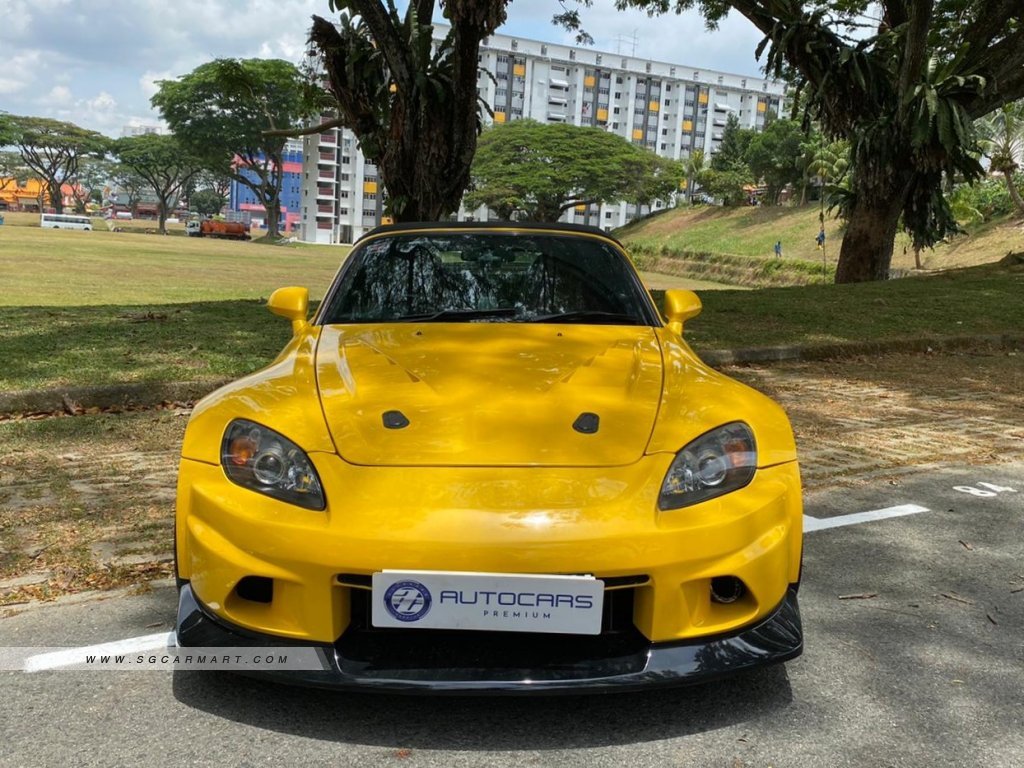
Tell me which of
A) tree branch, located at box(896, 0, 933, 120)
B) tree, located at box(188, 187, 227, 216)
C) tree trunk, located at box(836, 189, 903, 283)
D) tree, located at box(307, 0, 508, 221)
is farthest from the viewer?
tree, located at box(188, 187, 227, 216)

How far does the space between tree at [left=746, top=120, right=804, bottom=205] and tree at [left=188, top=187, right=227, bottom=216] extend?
9795cm

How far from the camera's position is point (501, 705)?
2275mm

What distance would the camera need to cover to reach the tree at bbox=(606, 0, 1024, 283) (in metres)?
13.3

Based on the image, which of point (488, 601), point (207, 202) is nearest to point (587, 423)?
point (488, 601)

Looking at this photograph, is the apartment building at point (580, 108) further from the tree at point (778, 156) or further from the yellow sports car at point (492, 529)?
the yellow sports car at point (492, 529)

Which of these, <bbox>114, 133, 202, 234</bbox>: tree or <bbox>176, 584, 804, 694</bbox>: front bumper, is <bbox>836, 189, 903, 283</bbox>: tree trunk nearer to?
<bbox>176, 584, 804, 694</bbox>: front bumper

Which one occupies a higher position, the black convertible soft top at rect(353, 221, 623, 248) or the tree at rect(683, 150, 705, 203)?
the tree at rect(683, 150, 705, 203)

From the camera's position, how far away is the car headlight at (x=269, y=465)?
220 centimetres

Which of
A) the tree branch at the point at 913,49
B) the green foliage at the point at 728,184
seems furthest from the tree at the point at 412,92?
the green foliage at the point at 728,184

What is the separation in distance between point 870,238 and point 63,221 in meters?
76.9

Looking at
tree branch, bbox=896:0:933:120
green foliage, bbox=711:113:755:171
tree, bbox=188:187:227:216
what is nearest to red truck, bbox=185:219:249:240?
green foliage, bbox=711:113:755:171

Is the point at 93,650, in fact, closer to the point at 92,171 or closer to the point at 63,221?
the point at 63,221

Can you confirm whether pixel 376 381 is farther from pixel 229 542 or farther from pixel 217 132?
pixel 217 132

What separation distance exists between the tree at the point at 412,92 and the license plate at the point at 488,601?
8.58 meters
